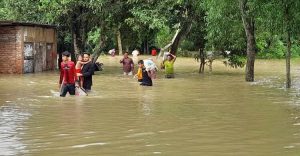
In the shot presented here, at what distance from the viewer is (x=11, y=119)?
11211 millimetres

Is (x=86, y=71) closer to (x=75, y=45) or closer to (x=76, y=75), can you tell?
(x=76, y=75)

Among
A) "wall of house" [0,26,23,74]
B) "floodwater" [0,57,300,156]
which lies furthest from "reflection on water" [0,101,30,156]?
"wall of house" [0,26,23,74]

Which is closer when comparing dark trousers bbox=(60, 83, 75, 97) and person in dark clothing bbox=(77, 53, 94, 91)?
dark trousers bbox=(60, 83, 75, 97)

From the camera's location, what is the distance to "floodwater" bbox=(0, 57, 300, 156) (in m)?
7.91

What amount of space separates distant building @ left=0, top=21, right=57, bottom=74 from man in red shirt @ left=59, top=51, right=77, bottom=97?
13.8m

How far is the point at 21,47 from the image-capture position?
29875mm

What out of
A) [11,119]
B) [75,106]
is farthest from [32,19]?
[11,119]

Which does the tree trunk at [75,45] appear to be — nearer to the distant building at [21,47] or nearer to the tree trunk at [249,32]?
the distant building at [21,47]

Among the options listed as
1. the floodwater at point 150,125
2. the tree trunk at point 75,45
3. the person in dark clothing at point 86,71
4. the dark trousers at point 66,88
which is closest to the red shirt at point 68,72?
the dark trousers at point 66,88

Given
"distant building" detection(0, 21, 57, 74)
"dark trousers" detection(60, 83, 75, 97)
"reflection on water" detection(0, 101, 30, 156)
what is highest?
"distant building" detection(0, 21, 57, 74)

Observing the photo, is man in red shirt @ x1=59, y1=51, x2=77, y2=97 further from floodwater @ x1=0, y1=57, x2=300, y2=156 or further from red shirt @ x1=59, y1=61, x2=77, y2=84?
floodwater @ x1=0, y1=57, x2=300, y2=156

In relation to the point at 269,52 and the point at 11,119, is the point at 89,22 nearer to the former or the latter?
the point at 11,119

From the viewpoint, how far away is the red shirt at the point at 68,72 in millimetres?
15812

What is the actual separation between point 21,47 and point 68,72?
1483 centimetres
